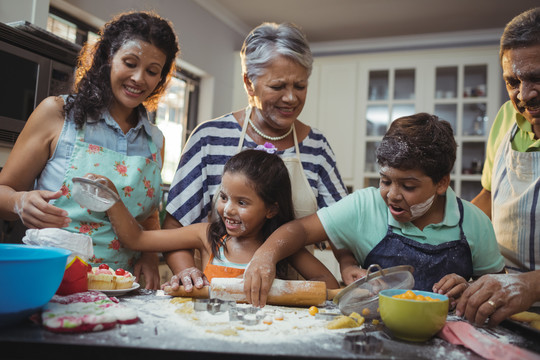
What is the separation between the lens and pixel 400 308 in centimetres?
79

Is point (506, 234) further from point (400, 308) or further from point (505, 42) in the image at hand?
point (400, 308)

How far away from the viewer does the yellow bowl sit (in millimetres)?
774

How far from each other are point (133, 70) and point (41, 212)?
23.3 inches

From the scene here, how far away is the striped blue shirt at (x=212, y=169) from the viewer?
5.02 feet

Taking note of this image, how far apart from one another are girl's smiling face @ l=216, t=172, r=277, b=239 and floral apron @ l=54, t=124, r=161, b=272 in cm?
31


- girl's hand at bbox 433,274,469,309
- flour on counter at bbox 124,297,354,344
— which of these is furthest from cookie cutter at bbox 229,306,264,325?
girl's hand at bbox 433,274,469,309

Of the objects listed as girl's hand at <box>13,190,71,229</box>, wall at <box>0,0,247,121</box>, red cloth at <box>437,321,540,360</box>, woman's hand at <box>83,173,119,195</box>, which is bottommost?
red cloth at <box>437,321,540,360</box>

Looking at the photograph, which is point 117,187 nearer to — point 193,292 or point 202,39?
point 193,292

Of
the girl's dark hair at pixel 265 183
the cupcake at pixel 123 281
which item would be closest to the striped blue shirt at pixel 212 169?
the girl's dark hair at pixel 265 183

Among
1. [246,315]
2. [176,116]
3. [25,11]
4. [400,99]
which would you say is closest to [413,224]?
[246,315]

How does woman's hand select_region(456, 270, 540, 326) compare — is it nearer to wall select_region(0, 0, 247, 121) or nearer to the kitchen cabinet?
wall select_region(0, 0, 247, 121)

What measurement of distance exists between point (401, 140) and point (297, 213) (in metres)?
0.49

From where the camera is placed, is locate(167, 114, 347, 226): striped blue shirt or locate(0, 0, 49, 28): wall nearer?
locate(167, 114, 347, 226): striped blue shirt

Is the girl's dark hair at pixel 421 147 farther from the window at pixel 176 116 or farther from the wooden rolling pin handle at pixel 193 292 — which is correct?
the window at pixel 176 116
